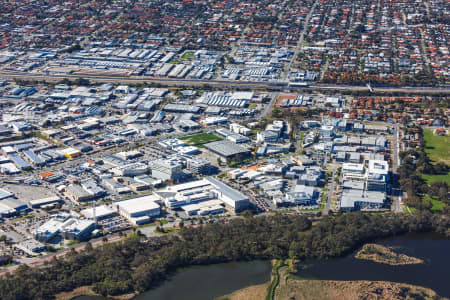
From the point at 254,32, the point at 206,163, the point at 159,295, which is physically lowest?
the point at 159,295

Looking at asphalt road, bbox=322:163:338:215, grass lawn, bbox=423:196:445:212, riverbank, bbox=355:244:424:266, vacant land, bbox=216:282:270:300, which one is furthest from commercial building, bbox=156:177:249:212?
grass lawn, bbox=423:196:445:212

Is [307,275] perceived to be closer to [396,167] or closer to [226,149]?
[396,167]

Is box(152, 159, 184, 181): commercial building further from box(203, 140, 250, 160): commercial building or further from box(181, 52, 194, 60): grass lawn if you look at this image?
box(181, 52, 194, 60): grass lawn

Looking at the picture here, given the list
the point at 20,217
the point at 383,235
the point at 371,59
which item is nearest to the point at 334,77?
the point at 371,59

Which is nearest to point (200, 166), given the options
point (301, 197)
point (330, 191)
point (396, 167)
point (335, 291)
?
point (301, 197)

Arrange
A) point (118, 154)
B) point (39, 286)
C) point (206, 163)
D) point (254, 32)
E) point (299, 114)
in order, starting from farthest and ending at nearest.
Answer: point (254, 32)
point (299, 114)
point (118, 154)
point (206, 163)
point (39, 286)

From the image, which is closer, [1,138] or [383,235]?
[383,235]

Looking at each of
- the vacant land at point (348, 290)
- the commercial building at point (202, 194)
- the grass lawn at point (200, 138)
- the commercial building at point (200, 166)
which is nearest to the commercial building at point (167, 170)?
the commercial building at point (200, 166)

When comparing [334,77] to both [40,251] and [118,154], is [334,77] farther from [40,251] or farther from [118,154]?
[40,251]
